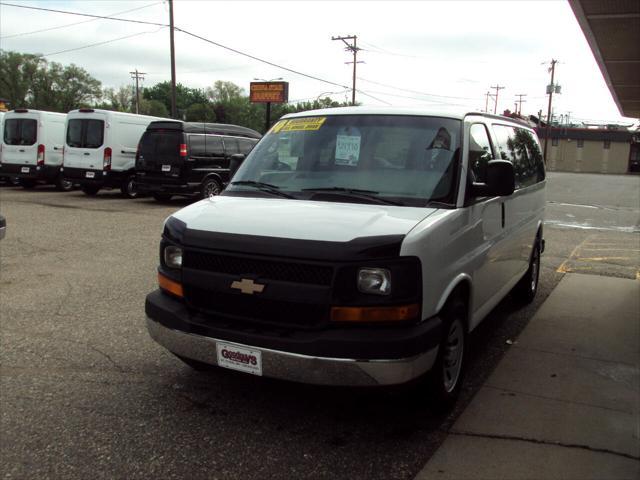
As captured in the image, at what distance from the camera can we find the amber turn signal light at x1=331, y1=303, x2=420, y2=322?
9.49ft

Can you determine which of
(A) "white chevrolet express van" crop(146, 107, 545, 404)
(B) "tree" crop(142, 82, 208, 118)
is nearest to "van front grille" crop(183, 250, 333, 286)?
(A) "white chevrolet express van" crop(146, 107, 545, 404)

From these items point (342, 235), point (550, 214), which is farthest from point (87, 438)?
point (550, 214)

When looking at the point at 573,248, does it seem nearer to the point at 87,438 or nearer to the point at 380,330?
the point at 380,330

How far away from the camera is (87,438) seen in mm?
3219

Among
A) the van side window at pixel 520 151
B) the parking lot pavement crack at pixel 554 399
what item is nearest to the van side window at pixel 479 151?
the van side window at pixel 520 151

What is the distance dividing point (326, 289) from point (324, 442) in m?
0.97

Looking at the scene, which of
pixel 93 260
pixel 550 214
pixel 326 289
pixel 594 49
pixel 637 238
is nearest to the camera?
pixel 326 289

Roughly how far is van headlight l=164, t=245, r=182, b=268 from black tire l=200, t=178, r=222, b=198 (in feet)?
37.6

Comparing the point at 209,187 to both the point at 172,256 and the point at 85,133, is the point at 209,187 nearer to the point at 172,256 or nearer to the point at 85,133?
the point at 85,133

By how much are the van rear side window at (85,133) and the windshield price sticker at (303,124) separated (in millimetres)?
12725

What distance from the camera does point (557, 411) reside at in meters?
3.68

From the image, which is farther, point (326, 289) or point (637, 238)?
point (637, 238)

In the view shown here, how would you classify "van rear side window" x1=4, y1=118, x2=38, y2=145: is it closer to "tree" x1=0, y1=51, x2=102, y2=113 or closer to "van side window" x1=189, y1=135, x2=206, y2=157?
"van side window" x1=189, y1=135, x2=206, y2=157

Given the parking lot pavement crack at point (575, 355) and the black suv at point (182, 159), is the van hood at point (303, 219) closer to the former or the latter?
the parking lot pavement crack at point (575, 355)
